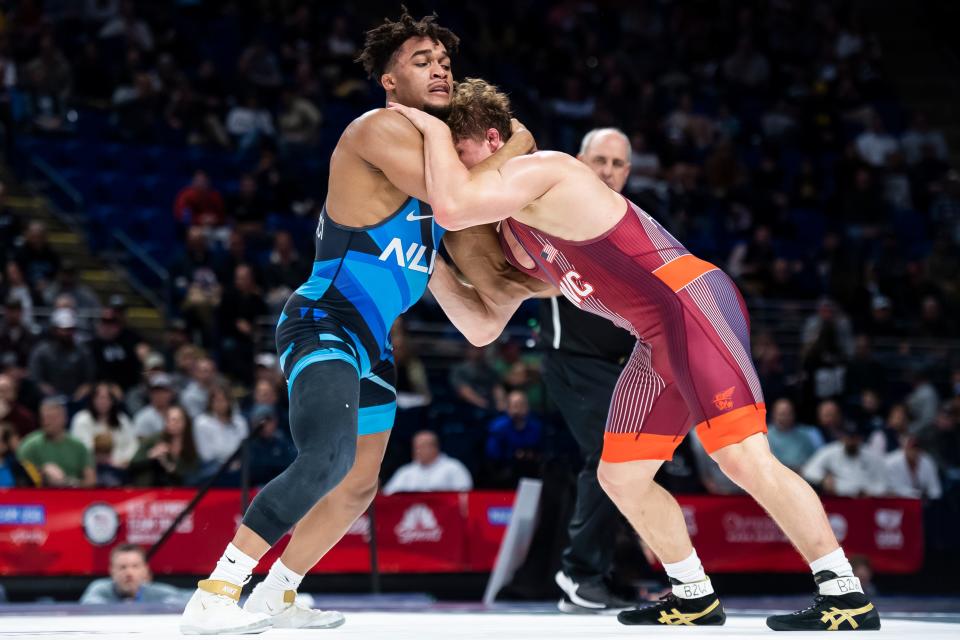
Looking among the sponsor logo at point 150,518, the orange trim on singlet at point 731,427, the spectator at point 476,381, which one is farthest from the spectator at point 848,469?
the orange trim on singlet at point 731,427

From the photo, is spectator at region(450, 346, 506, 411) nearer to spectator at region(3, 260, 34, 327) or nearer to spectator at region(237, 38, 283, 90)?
spectator at region(3, 260, 34, 327)

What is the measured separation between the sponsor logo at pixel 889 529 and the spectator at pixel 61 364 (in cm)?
591

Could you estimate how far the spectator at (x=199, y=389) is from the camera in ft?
33.1

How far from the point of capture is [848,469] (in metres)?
10.5

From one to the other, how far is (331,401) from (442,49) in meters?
1.34

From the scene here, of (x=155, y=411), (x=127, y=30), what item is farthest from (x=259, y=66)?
(x=155, y=411)

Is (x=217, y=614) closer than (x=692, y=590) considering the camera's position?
Yes

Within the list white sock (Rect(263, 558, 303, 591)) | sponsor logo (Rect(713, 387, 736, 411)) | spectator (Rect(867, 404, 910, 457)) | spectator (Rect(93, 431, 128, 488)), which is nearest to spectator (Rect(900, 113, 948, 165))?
spectator (Rect(867, 404, 910, 457))

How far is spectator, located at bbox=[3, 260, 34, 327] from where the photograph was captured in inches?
423

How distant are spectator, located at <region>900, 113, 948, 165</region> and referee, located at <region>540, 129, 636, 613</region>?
11445mm

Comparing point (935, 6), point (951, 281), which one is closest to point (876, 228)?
point (951, 281)

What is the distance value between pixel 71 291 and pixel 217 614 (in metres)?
7.93

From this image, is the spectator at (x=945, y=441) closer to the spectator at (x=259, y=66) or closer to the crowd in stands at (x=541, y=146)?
the crowd in stands at (x=541, y=146)

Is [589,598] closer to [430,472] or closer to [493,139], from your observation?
[493,139]
